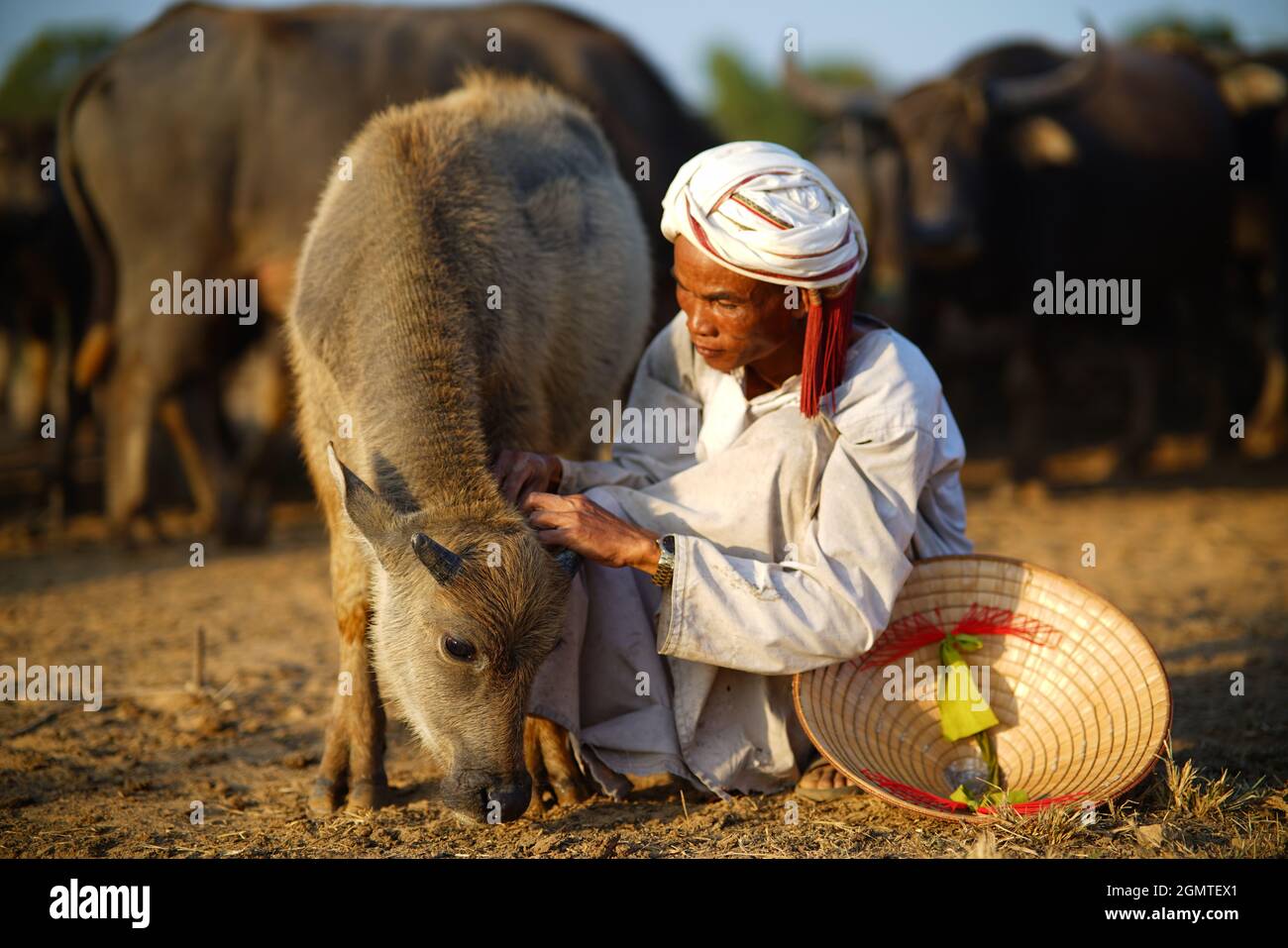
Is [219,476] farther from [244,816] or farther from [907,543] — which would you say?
[907,543]

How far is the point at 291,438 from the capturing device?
34.0ft

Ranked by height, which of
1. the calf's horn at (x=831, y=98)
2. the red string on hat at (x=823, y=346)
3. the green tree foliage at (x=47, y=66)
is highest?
the green tree foliage at (x=47, y=66)

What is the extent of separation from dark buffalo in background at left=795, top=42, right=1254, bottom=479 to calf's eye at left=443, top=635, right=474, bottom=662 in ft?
20.6

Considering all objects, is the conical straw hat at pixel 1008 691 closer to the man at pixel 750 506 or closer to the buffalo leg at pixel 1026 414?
the man at pixel 750 506

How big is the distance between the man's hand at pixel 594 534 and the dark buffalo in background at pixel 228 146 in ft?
14.4

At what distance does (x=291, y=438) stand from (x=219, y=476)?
2040 millimetres

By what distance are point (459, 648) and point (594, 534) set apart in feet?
1.65

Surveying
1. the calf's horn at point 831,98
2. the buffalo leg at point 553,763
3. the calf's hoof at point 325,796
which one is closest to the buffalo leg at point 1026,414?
the calf's horn at point 831,98

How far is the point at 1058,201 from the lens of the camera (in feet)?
30.7

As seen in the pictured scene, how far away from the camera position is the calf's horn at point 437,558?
11.1 feet

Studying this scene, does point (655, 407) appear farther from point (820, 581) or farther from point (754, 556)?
point (820, 581)

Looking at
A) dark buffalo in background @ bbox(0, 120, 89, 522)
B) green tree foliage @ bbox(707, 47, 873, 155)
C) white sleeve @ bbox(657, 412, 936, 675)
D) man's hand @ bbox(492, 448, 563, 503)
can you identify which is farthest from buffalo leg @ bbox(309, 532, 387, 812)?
green tree foliage @ bbox(707, 47, 873, 155)

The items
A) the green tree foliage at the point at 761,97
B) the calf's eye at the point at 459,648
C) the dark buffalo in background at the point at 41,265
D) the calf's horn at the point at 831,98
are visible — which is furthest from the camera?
the green tree foliage at the point at 761,97

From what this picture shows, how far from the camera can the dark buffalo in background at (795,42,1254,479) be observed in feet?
30.5
